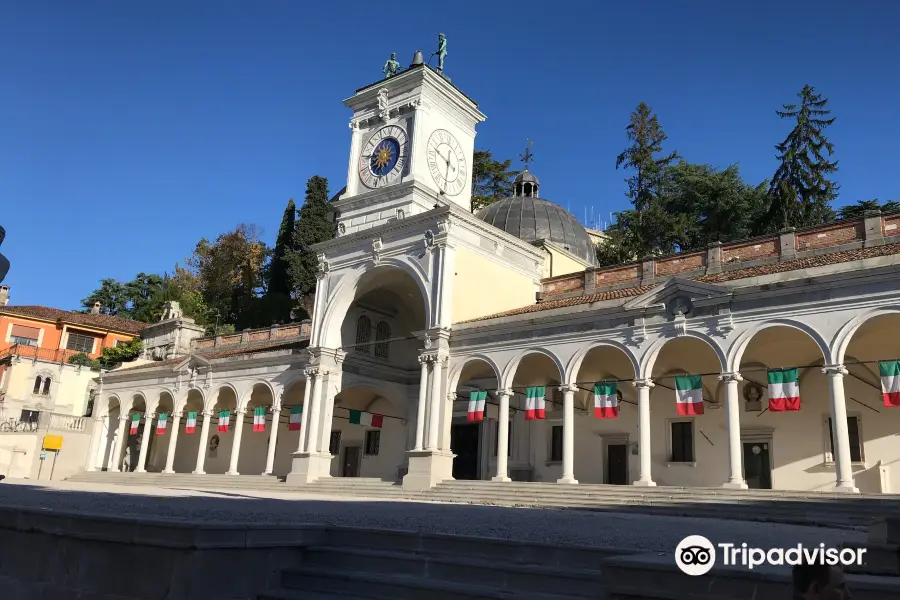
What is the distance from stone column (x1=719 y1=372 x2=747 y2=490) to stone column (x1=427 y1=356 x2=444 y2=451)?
354 inches

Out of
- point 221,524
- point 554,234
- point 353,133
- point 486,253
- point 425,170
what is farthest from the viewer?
point 554,234

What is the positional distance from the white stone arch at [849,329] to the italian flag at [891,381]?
85 cm

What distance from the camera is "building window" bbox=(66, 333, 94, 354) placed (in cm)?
5134

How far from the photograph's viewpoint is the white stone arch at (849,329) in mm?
16453

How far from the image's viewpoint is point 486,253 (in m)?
26.6

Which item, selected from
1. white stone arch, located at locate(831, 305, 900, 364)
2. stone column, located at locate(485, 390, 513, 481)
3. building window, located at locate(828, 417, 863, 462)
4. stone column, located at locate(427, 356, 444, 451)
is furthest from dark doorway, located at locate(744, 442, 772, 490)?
stone column, located at locate(427, 356, 444, 451)

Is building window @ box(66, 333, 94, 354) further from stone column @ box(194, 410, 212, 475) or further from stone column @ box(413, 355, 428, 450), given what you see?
stone column @ box(413, 355, 428, 450)

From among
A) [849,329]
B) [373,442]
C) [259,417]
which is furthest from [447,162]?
[849,329]

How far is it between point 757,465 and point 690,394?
15.8 ft

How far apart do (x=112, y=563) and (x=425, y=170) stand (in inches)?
923

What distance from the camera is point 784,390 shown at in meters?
17.5

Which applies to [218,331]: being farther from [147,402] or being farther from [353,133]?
[353,133]

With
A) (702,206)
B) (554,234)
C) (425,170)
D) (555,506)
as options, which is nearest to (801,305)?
(555,506)

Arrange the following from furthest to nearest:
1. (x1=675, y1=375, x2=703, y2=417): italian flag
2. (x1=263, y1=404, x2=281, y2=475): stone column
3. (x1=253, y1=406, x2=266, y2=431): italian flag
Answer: (x1=253, y1=406, x2=266, y2=431): italian flag, (x1=263, y1=404, x2=281, y2=475): stone column, (x1=675, y1=375, x2=703, y2=417): italian flag
